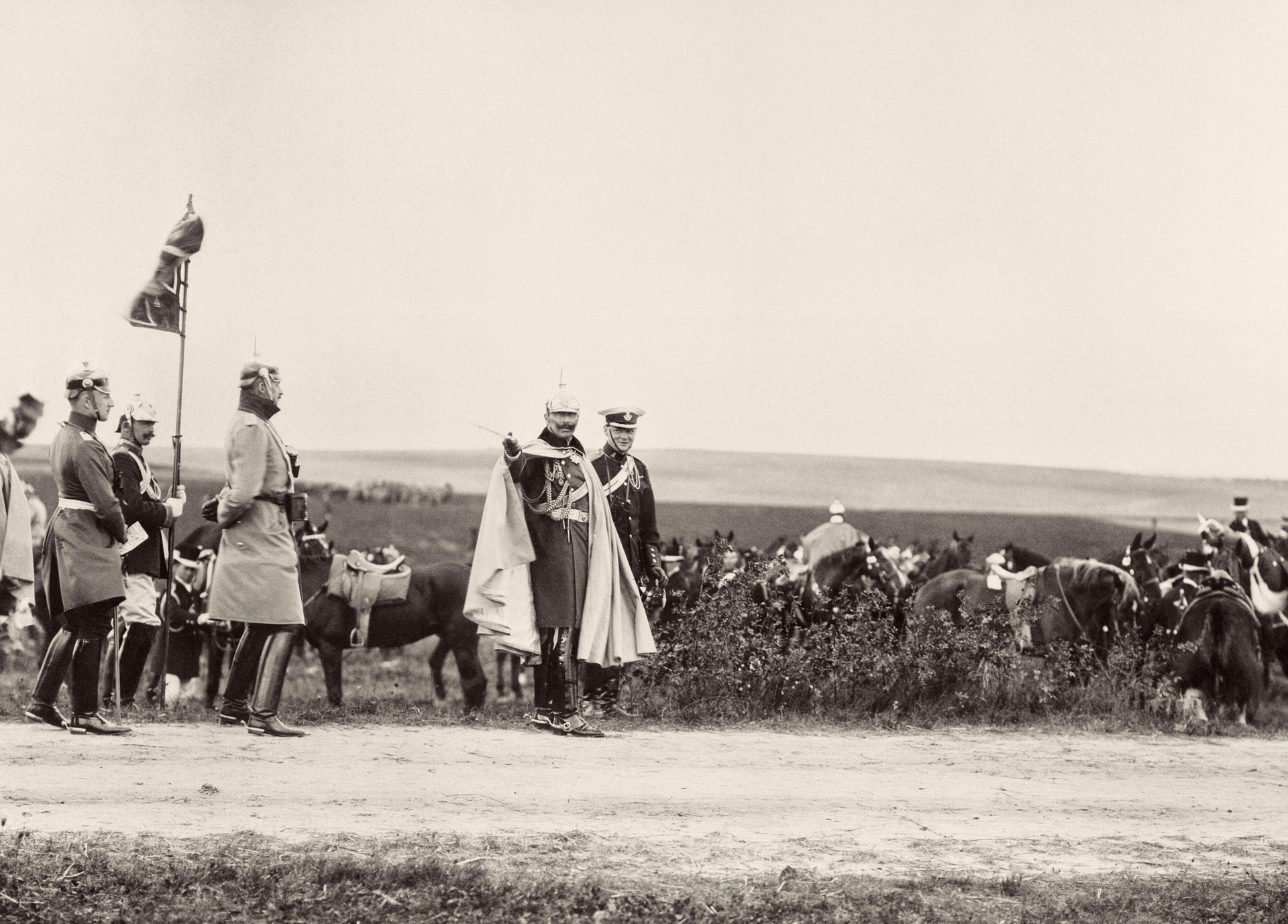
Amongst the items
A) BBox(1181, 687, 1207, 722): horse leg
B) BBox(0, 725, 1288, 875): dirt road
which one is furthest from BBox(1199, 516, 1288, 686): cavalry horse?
BBox(0, 725, 1288, 875): dirt road

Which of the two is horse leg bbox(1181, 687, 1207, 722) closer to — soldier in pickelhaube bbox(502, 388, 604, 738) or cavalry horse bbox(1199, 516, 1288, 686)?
cavalry horse bbox(1199, 516, 1288, 686)

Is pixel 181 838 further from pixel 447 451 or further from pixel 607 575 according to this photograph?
pixel 447 451

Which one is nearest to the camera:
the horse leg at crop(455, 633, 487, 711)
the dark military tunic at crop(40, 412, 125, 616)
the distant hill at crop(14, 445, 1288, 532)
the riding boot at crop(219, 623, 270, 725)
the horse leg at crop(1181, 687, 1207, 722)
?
the dark military tunic at crop(40, 412, 125, 616)

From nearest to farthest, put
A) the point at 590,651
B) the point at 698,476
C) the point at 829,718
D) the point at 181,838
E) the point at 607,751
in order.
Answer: the point at 181,838 → the point at 607,751 → the point at 590,651 → the point at 829,718 → the point at 698,476

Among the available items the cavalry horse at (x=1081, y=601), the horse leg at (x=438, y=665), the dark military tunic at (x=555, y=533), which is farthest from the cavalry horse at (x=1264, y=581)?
the horse leg at (x=438, y=665)

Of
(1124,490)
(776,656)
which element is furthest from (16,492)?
(1124,490)

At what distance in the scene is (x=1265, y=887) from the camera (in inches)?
260

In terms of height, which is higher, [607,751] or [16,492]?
[16,492]

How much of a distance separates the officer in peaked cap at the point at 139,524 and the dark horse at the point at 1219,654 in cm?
753

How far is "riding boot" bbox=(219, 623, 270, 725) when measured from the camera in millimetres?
9125

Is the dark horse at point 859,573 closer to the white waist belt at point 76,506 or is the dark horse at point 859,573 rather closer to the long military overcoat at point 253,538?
the long military overcoat at point 253,538

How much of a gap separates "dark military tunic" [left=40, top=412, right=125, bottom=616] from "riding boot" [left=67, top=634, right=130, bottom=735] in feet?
0.77

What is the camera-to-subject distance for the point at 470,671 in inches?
560

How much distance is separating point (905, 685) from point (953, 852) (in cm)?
449
